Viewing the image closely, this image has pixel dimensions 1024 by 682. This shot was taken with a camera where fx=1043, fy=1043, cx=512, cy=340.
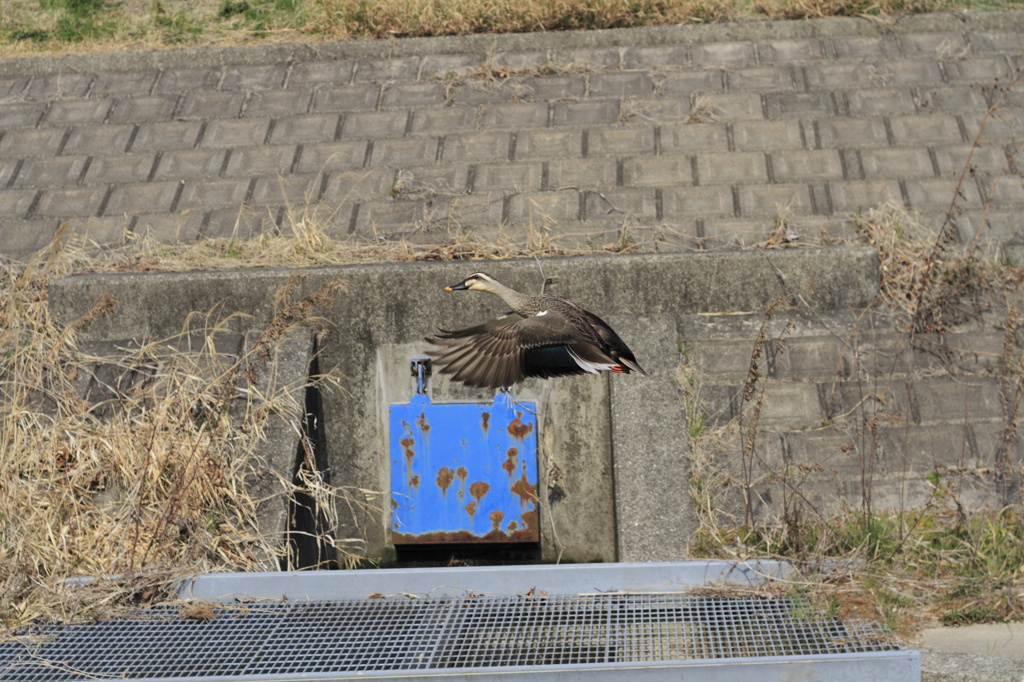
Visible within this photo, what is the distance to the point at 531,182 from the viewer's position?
23.7ft

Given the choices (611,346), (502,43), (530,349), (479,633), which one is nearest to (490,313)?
(611,346)

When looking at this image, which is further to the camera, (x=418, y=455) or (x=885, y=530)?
(x=418, y=455)

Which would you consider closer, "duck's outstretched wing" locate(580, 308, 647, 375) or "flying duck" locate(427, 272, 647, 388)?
"flying duck" locate(427, 272, 647, 388)

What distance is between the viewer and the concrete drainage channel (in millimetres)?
3920

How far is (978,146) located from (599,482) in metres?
3.49

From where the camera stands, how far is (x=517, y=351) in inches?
189

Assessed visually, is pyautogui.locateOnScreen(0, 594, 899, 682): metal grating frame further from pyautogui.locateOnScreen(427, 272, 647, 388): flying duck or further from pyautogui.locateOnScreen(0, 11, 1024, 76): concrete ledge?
pyautogui.locateOnScreen(0, 11, 1024, 76): concrete ledge

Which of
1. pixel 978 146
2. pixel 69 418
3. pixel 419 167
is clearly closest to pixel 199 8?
pixel 419 167

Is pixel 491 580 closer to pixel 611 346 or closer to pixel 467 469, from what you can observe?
pixel 611 346

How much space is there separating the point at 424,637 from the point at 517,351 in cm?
133

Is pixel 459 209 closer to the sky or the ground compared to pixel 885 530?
closer to the sky

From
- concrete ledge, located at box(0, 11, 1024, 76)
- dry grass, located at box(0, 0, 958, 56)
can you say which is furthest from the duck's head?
dry grass, located at box(0, 0, 958, 56)

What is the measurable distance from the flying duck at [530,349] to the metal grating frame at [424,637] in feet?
3.39

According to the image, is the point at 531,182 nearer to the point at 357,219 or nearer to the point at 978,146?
the point at 357,219
